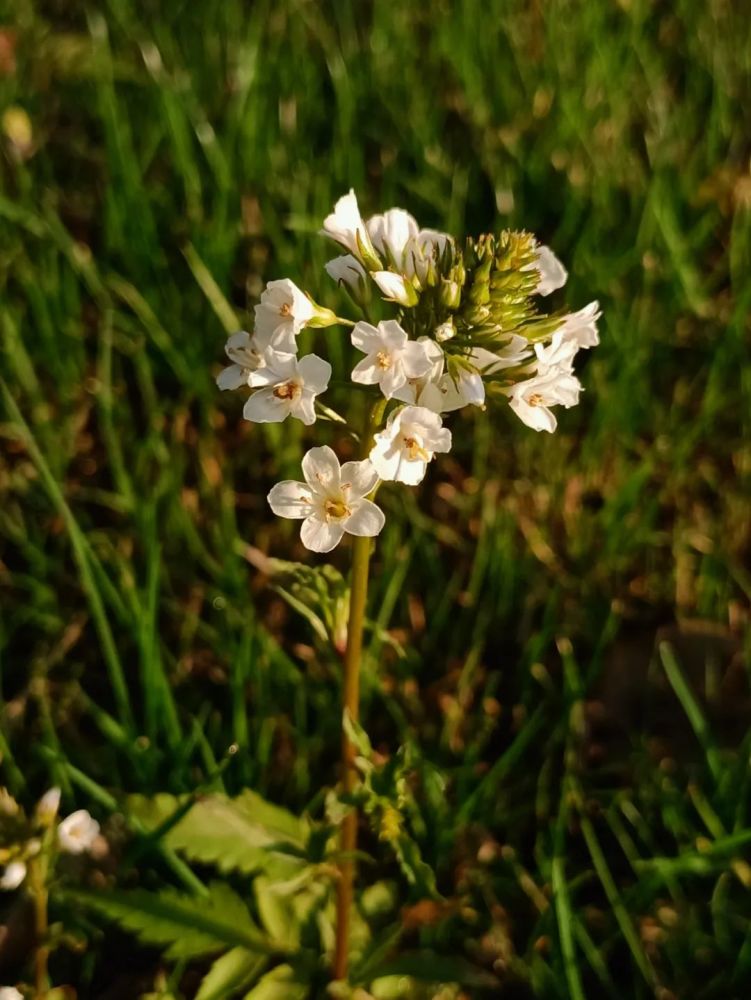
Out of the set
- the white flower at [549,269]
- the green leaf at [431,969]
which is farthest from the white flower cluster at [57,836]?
the white flower at [549,269]

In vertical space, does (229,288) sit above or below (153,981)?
above

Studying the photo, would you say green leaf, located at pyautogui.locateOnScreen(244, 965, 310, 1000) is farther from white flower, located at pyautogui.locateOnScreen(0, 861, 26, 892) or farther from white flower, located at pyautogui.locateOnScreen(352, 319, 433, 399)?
white flower, located at pyautogui.locateOnScreen(352, 319, 433, 399)

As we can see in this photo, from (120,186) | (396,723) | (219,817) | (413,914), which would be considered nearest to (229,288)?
(120,186)

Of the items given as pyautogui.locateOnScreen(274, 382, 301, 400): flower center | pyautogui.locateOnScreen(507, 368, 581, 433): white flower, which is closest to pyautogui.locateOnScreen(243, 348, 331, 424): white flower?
pyautogui.locateOnScreen(274, 382, 301, 400): flower center

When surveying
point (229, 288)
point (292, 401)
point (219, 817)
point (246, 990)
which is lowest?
point (246, 990)

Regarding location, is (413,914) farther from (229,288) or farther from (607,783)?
(229,288)

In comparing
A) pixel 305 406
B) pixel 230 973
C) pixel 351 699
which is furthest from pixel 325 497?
pixel 230 973
